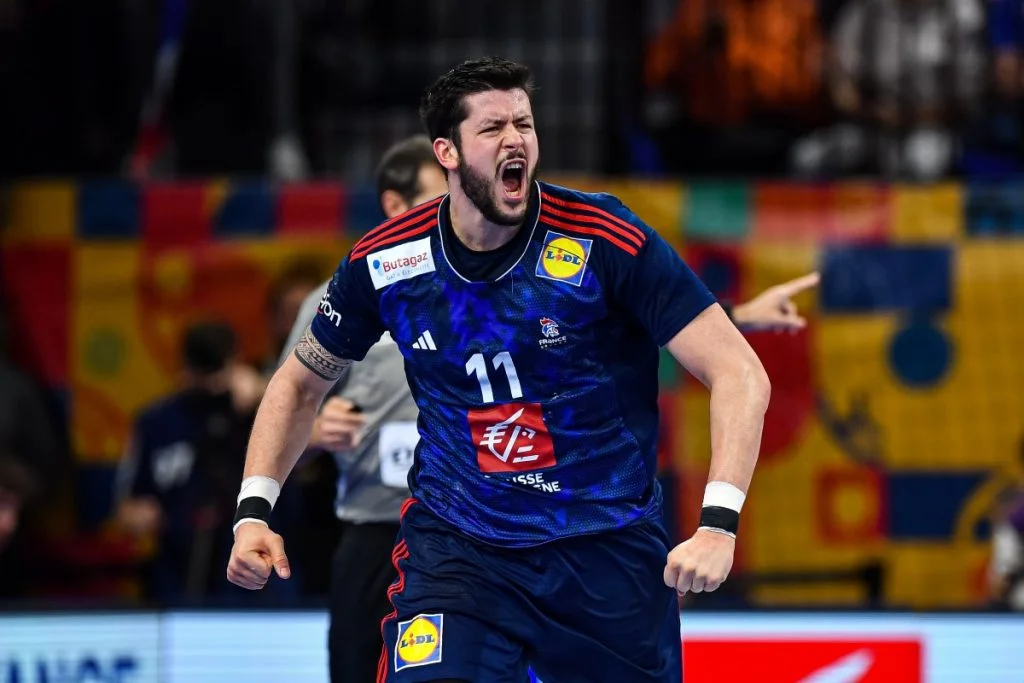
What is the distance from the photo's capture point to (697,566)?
13.8ft

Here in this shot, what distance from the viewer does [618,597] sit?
4.79m

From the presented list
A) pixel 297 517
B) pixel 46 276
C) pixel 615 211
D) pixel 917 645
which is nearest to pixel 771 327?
pixel 615 211

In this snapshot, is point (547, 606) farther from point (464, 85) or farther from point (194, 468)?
point (194, 468)

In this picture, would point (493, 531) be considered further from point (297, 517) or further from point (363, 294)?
point (297, 517)

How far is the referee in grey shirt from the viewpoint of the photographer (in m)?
5.68

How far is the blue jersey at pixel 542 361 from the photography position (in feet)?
15.3

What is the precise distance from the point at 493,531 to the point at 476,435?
0.27m

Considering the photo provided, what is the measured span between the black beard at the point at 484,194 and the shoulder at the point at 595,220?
92 mm

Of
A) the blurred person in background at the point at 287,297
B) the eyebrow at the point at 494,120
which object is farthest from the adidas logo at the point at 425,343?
the blurred person in background at the point at 287,297

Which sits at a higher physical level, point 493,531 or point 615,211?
point 615,211

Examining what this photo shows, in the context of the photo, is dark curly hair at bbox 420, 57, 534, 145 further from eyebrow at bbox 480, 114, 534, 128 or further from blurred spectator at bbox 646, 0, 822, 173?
blurred spectator at bbox 646, 0, 822, 173

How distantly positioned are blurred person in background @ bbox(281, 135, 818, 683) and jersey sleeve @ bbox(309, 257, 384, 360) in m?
0.58

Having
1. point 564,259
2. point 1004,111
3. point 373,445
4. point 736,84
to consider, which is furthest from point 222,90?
point 564,259

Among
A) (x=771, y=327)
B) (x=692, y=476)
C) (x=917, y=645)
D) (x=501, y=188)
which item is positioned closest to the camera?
(x=501, y=188)
